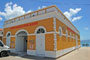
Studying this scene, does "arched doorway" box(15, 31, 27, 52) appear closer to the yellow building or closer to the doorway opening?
the yellow building

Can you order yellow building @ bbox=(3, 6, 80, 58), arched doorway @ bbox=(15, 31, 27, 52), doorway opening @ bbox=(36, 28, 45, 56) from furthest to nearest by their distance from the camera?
arched doorway @ bbox=(15, 31, 27, 52), doorway opening @ bbox=(36, 28, 45, 56), yellow building @ bbox=(3, 6, 80, 58)

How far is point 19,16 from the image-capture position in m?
12.8

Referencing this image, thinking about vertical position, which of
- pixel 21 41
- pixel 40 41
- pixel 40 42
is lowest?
pixel 21 41

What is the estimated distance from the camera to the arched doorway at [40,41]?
9.48 meters

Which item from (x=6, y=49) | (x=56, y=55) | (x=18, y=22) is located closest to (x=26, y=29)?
(x=18, y=22)

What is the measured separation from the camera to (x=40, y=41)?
975 cm

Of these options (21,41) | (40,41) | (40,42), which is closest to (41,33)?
(40,41)

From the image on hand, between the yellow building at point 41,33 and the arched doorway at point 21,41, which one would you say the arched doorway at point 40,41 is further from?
the arched doorway at point 21,41

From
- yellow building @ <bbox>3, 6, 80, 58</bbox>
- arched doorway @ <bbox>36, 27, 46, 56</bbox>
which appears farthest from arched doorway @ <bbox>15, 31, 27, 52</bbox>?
arched doorway @ <bbox>36, 27, 46, 56</bbox>

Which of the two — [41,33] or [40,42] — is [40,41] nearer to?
[40,42]

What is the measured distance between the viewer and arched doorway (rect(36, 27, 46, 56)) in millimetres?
9479

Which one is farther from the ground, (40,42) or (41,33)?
(41,33)

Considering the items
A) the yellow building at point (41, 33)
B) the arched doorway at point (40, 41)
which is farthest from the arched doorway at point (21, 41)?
the arched doorway at point (40, 41)

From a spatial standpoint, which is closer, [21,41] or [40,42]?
[40,42]
